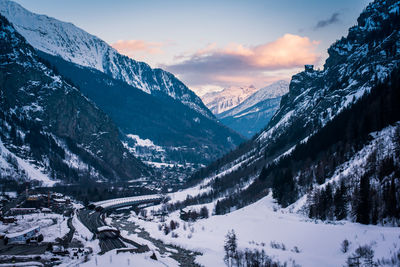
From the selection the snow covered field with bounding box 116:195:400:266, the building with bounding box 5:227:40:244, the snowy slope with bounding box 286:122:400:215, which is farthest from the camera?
the snowy slope with bounding box 286:122:400:215

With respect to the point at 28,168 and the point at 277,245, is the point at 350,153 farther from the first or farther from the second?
the point at 28,168

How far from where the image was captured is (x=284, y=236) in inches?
2530

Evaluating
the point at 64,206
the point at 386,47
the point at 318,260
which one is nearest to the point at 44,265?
the point at 318,260

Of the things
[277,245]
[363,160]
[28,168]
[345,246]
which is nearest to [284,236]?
[277,245]

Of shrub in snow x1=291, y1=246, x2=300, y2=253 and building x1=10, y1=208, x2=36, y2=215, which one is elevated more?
building x1=10, y1=208, x2=36, y2=215

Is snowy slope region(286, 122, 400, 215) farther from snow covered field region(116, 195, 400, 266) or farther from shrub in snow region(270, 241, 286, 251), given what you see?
shrub in snow region(270, 241, 286, 251)

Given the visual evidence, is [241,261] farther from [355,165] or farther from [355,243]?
[355,165]

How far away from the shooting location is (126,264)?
2191 inches

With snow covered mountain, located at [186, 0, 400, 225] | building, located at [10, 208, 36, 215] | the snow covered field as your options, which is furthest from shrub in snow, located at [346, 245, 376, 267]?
building, located at [10, 208, 36, 215]

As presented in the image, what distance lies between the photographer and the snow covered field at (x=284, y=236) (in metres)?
48.5

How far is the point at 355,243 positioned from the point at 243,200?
72.4 m

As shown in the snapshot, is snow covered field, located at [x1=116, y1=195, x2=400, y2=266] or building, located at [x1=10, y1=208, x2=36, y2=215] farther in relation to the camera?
building, located at [x1=10, y1=208, x2=36, y2=215]

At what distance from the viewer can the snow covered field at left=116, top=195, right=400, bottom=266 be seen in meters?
48.5

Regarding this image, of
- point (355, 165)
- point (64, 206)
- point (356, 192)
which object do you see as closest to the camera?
point (356, 192)
